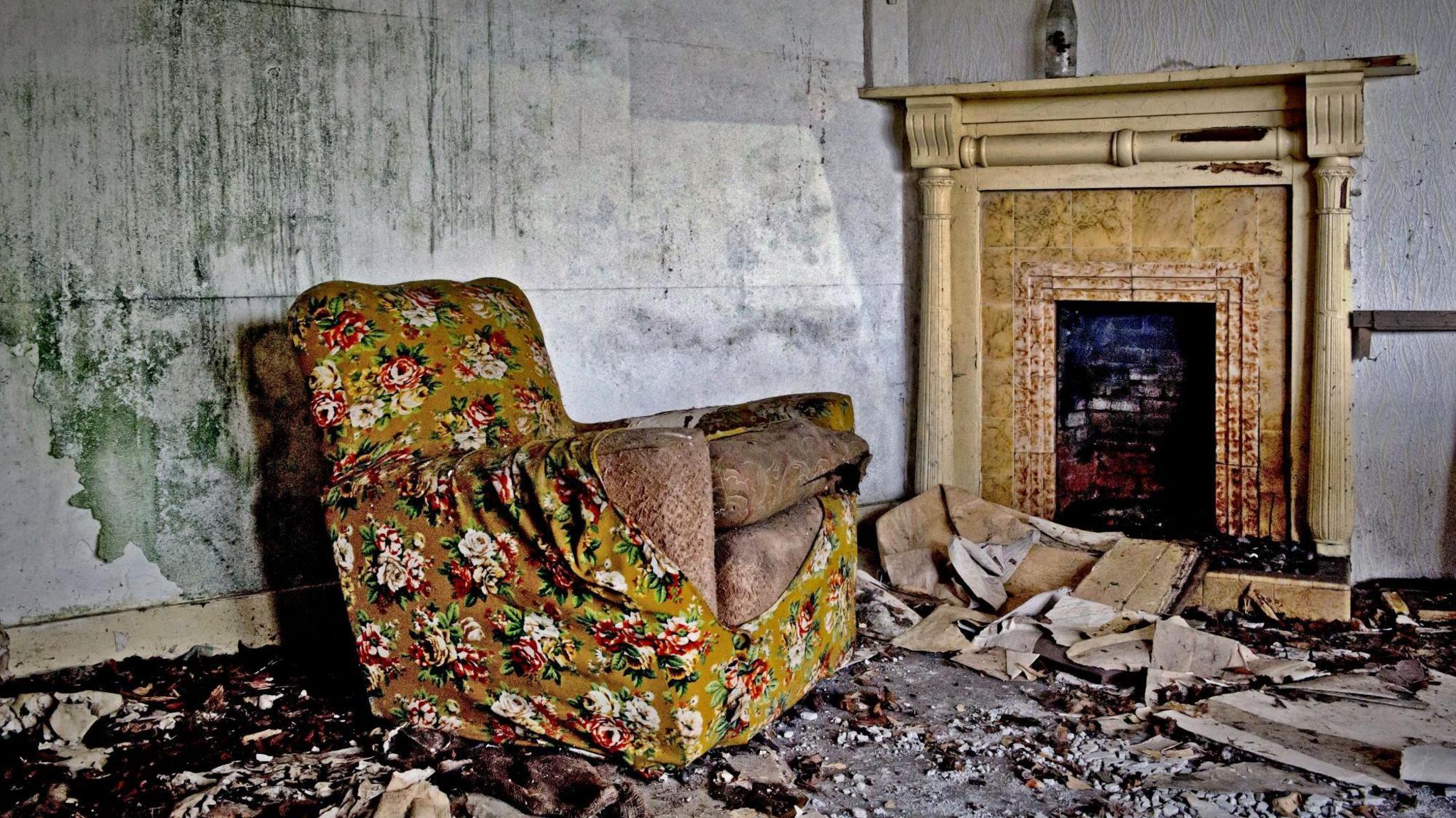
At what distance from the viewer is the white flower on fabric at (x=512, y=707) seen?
2.41 meters

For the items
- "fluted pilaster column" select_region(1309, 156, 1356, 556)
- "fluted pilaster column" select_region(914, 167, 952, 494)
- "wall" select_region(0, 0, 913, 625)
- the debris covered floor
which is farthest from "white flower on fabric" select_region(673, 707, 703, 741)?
"fluted pilaster column" select_region(1309, 156, 1356, 556)

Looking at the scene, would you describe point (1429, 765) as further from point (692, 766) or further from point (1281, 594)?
point (692, 766)

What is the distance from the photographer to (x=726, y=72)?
3.76 meters

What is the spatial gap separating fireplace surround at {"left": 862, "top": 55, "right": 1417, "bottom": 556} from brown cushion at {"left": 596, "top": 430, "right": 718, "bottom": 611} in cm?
191

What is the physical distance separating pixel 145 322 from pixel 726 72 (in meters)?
1.79

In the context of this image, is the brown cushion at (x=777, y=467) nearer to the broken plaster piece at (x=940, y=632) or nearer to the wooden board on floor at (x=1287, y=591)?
the broken plaster piece at (x=940, y=632)

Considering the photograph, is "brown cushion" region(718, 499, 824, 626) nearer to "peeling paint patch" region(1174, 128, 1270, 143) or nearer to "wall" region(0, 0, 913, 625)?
"wall" region(0, 0, 913, 625)

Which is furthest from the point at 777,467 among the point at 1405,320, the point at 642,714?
the point at 1405,320

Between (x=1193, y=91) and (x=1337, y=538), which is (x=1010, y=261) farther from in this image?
(x=1337, y=538)

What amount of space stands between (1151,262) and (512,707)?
93.3 inches

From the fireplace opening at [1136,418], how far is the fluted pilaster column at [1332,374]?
323 millimetres

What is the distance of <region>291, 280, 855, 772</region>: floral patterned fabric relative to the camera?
2.23 m

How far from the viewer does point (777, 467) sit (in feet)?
8.00

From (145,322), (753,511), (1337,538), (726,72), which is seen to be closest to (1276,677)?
(1337,538)
